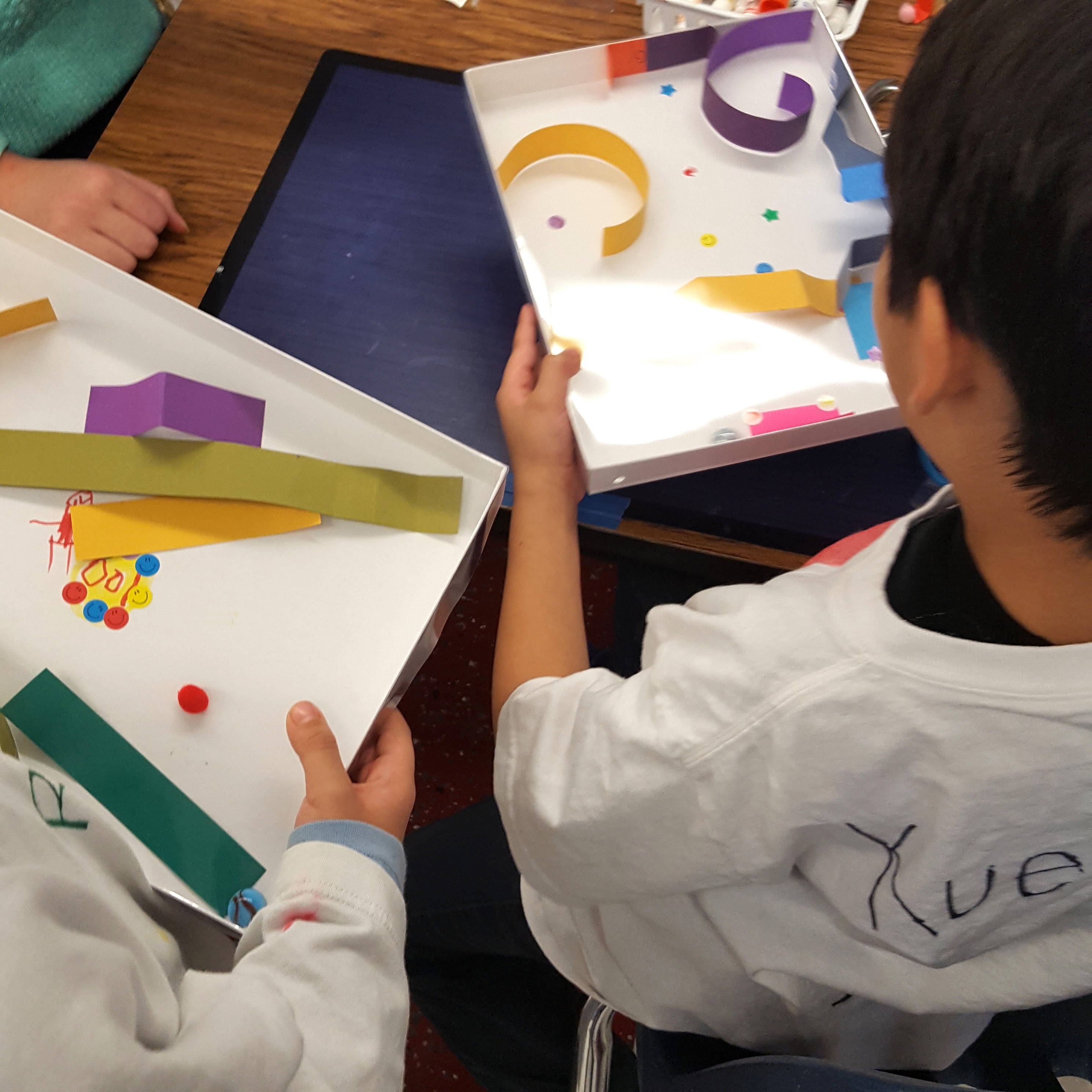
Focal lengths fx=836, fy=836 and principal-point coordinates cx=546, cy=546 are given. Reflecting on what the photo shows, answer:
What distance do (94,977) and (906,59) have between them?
876 millimetres

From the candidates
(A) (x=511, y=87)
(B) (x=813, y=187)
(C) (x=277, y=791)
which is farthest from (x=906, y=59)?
(C) (x=277, y=791)

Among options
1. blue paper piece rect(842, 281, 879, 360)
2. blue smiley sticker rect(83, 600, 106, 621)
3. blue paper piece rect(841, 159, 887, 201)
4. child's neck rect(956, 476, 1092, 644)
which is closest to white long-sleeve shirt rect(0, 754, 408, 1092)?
blue smiley sticker rect(83, 600, 106, 621)

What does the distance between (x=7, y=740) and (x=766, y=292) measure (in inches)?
22.3

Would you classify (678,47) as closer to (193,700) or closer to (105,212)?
(105,212)

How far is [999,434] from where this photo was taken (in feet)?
1.08

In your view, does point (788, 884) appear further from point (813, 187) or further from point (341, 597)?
point (813, 187)

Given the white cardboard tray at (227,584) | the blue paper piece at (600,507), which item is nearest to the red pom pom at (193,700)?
the white cardboard tray at (227,584)

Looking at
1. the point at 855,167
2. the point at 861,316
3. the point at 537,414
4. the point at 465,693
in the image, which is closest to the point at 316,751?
the point at 537,414

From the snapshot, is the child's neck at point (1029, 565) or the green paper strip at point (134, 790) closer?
the child's neck at point (1029, 565)

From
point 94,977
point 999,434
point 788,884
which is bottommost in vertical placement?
point 788,884

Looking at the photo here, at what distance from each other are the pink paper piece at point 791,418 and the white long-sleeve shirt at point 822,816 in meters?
0.16

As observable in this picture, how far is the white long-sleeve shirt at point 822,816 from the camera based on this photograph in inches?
12.7

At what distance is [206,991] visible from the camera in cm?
39

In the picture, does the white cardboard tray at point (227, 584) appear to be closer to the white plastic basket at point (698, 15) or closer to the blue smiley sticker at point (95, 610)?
the blue smiley sticker at point (95, 610)
